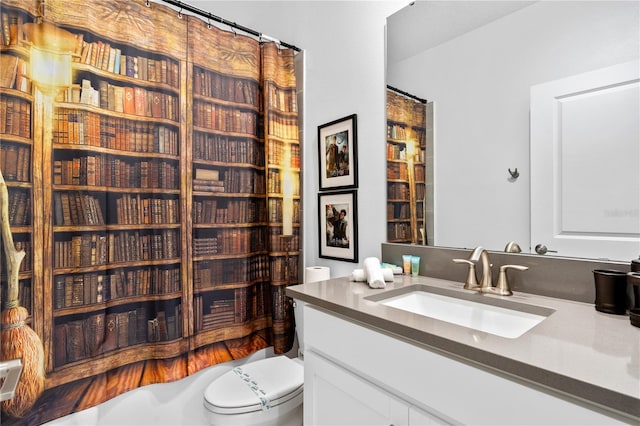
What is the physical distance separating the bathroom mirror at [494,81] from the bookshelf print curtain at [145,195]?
2.80 feet

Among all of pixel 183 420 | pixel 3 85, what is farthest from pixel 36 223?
pixel 183 420

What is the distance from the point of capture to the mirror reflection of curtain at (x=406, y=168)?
53.9 inches

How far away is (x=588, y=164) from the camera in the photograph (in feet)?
3.06

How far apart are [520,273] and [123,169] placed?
163 centimetres

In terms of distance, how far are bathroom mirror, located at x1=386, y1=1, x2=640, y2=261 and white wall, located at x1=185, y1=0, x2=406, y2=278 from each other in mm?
152

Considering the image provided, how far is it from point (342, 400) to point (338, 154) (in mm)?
1169

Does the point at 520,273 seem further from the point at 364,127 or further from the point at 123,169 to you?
the point at 123,169

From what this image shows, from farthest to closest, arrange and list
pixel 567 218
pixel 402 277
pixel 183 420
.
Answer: pixel 183 420
pixel 402 277
pixel 567 218

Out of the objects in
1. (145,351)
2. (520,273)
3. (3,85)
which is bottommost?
(145,351)

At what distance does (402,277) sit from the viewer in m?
1.32

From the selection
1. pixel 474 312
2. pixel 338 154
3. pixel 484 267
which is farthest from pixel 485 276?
pixel 338 154

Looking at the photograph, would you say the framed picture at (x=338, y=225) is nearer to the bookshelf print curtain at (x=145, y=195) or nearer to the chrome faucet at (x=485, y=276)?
the bookshelf print curtain at (x=145, y=195)

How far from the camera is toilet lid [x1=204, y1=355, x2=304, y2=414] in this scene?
1.22 metres

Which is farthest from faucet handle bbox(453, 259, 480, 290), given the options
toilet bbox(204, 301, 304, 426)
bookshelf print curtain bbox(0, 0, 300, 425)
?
bookshelf print curtain bbox(0, 0, 300, 425)
